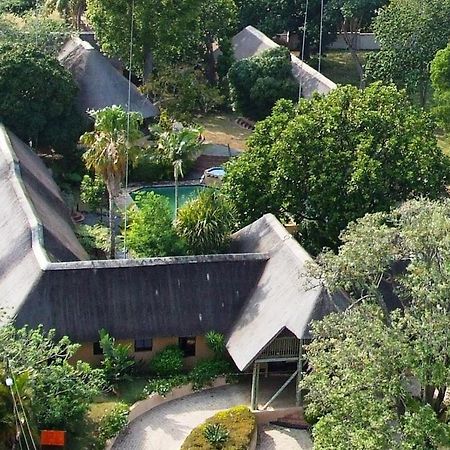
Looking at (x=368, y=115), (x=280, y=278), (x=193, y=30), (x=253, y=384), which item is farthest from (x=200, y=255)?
(x=193, y=30)

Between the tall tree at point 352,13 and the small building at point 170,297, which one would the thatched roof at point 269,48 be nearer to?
the tall tree at point 352,13

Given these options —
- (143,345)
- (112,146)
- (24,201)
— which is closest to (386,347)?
(143,345)

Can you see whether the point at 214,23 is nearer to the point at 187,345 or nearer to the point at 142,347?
the point at 187,345

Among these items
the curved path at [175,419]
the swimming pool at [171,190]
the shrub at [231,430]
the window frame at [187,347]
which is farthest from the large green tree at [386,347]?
the swimming pool at [171,190]

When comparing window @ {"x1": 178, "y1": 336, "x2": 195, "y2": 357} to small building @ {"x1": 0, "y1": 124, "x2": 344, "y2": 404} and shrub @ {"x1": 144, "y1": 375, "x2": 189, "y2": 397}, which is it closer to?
small building @ {"x1": 0, "y1": 124, "x2": 344, "y2": 404}

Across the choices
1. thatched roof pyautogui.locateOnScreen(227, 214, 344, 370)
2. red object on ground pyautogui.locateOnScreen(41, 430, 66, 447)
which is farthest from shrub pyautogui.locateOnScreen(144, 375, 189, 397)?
red object on ground pyautogui.locateOnScreen(41, 430, 66, 447)

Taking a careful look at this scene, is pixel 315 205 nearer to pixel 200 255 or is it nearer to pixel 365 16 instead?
pixel 200 255

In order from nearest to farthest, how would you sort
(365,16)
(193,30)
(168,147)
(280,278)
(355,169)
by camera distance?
(280,278) → (355,169) → (168,147) → (193,30) → (365,16)
